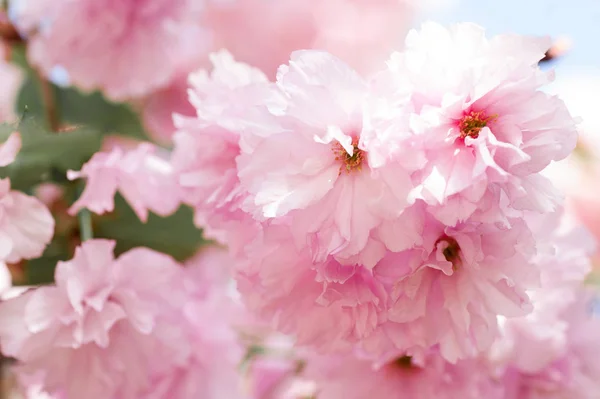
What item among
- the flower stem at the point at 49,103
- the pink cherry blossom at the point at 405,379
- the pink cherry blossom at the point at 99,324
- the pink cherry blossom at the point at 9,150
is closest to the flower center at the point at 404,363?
the pink cherry blossom at the point at 405,379

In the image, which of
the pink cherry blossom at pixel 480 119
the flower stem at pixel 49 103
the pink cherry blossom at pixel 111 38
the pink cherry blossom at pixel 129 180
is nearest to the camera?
the pink cherry blossom at pixel 480 119

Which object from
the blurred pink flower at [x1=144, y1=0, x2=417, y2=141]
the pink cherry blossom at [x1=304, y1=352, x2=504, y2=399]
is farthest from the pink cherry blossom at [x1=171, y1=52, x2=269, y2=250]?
the blurred pink flower at [x1=144, y1=0, x2=417, y2=141]

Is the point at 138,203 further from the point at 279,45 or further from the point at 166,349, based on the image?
the point at 279,45

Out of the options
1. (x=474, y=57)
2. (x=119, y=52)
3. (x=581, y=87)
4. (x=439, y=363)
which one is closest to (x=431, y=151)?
(x=474, y=57)

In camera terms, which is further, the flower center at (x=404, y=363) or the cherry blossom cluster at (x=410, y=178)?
the flower center at (x=404, y=363)

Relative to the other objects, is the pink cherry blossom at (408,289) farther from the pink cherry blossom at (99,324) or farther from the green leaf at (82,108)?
the green leaf at (82,108)

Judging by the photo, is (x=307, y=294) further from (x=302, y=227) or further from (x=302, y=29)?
(x=302, y=29)

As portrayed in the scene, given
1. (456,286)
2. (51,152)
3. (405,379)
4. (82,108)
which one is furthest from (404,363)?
(82,108)
